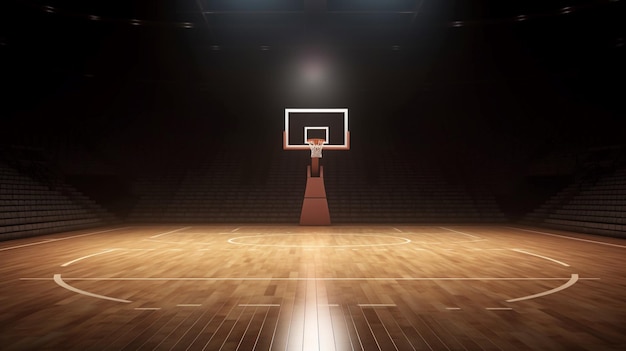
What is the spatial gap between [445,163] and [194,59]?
849 cm

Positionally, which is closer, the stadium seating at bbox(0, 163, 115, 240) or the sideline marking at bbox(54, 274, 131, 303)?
the sideline marking at bbox(54, 274, 131, 303)

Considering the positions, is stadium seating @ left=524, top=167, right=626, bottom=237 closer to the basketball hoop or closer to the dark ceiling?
the dark ceiling

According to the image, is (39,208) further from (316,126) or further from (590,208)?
(590,208)

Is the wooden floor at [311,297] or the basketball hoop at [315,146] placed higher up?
the basketball hoop at [315,146]

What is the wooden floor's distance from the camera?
2.37 meters

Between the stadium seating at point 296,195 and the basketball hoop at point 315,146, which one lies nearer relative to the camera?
the basketball hoop at point 315,146

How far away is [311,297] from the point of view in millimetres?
3320

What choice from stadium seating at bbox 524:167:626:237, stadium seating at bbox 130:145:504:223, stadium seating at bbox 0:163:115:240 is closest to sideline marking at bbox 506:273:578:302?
stadium seating at bbox 524:167:626:237

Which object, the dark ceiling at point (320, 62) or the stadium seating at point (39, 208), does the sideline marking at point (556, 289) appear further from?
the stadium seating at point (39, 208)

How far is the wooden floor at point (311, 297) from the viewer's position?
7.77 ft

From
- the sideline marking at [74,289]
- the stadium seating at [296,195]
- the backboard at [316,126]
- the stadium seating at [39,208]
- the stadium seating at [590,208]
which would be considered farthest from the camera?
the stadium seating at [296,195]

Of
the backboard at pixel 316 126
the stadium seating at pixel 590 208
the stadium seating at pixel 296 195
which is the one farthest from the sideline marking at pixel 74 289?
the stadium seating at pixel 590 208

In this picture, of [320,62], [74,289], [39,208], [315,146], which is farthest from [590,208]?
[39,208]

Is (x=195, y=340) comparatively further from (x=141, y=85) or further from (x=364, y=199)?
(x=141, y=85)
